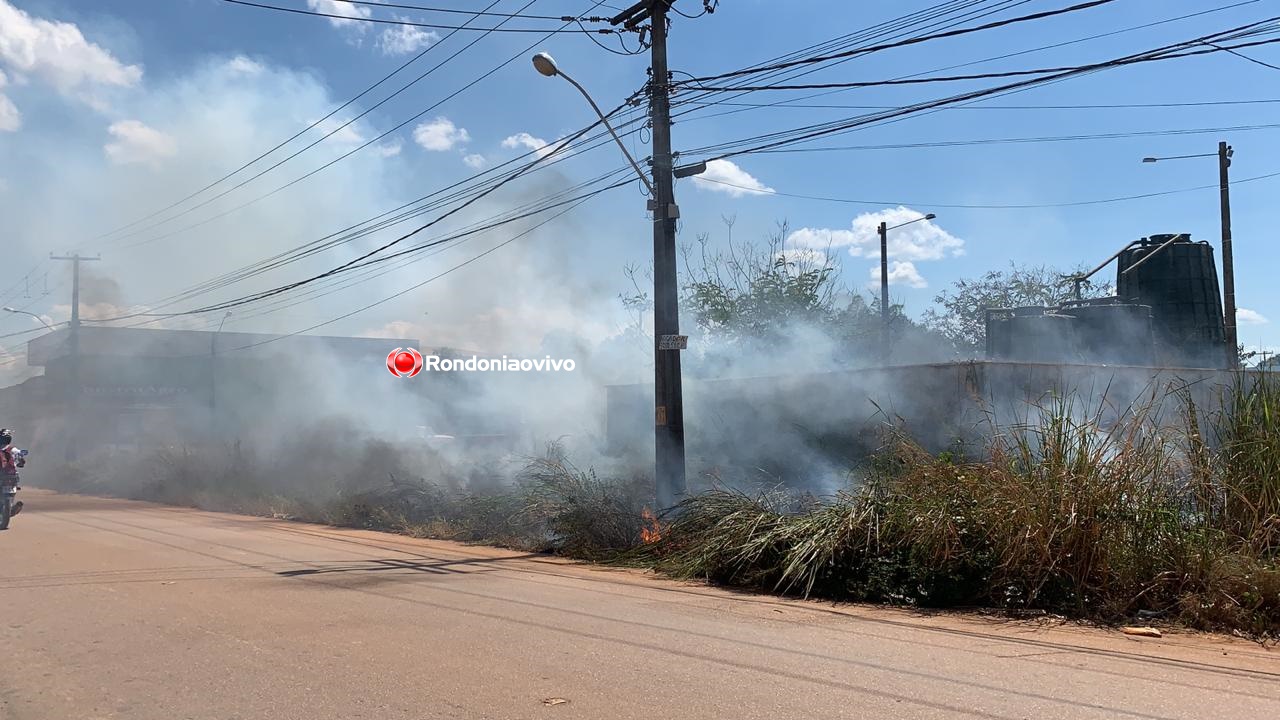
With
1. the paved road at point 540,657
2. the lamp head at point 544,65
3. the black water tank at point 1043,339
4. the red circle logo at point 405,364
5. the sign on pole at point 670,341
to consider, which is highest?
the lamp head at point 544,65

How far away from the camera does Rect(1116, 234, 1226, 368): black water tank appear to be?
20219mm

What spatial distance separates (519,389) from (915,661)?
2221cm

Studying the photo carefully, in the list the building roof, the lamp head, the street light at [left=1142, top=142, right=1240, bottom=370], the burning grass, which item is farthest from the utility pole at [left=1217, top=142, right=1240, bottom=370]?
the building roof

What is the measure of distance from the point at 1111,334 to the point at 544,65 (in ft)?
42.0

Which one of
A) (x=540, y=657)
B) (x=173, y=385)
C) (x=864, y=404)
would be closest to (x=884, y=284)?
(x=864, y=404)

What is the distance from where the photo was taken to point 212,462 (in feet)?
88.9

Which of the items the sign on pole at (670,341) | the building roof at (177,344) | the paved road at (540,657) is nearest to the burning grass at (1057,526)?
the paved road at (540,657)

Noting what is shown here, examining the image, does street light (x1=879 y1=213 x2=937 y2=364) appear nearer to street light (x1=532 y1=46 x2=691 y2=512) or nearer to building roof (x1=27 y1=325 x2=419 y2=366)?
street light (x1=532 y1=46 x2=691 y2=512)

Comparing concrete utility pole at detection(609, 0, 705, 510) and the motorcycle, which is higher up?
concrete utility pole at detection(609, 0, 705, 510)

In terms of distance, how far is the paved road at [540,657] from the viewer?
189 inches

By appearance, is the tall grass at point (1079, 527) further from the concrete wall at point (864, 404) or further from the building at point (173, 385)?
the building at point (173, 385)

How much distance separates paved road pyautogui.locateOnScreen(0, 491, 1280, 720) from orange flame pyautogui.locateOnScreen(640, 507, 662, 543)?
1.82 m

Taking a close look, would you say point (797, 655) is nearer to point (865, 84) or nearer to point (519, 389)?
point (865, 84)

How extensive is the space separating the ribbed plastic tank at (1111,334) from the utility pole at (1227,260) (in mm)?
2008
